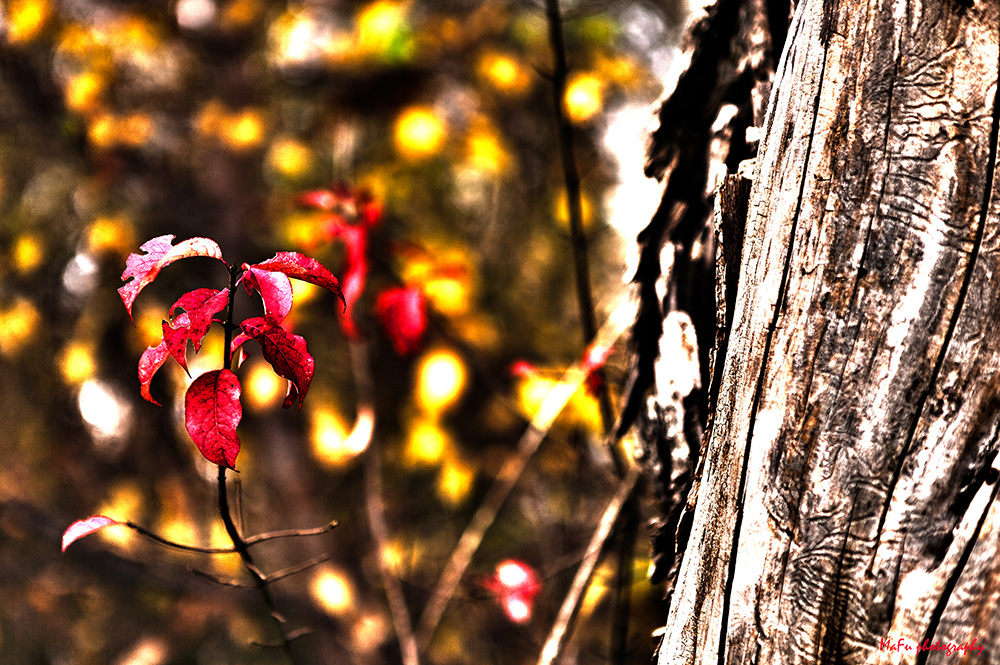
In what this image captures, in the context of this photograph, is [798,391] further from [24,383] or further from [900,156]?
[24,383]

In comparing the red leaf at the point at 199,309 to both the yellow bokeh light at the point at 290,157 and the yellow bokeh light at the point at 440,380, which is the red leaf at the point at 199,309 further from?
the yellow bokeh light at the point at 290,157

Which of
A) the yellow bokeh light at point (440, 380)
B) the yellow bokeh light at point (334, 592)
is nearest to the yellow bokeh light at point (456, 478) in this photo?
the yellow bokeh light at point (440, 380)

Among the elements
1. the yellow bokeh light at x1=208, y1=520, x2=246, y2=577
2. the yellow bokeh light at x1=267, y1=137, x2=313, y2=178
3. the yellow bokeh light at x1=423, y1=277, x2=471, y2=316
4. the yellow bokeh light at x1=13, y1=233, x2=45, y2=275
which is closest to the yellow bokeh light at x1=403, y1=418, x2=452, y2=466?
the yellow bokeh light at x1=423, y1=277, x2=471, y2=316

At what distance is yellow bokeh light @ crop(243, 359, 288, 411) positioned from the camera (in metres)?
1.77

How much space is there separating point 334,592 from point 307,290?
898 mm

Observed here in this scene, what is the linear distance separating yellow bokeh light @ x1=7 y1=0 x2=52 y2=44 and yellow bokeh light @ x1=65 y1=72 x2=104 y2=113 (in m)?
0.15

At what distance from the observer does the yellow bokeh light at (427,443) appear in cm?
168

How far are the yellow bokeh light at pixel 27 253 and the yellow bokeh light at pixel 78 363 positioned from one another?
10.5 inches

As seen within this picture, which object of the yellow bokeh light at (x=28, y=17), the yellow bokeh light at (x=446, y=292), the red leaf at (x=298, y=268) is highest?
the yellow bokeh light at (x=28, y=17)

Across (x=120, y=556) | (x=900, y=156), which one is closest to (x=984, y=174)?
(x=900, y=156)

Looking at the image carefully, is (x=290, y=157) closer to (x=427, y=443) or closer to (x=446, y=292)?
(x=446, y=292)

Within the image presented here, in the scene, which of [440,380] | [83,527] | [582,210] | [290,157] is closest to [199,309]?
[83,527]

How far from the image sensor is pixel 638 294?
804mm

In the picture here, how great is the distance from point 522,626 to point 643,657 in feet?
1.21
